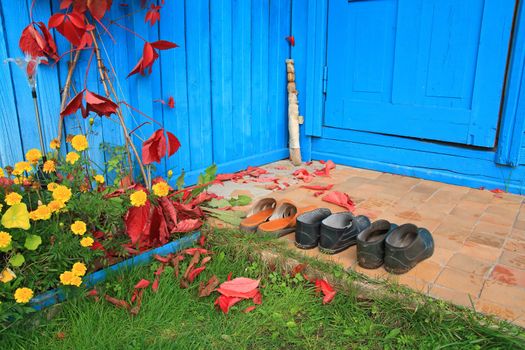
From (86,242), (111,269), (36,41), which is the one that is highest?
(36,41)

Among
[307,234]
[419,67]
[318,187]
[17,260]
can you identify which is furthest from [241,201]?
[419,67]

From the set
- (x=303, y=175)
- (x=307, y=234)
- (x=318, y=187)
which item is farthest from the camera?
(x=303, y=175)

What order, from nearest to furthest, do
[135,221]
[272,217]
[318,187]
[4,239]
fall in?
[4,239], [135,221], [272,217], [318,187]

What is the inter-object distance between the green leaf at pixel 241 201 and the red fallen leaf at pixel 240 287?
81 cm

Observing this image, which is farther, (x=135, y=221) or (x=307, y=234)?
(x=307, y=234)

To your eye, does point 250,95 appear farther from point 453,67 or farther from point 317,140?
point 453,67

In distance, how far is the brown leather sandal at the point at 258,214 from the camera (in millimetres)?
2383

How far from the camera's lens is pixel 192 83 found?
10.1ft

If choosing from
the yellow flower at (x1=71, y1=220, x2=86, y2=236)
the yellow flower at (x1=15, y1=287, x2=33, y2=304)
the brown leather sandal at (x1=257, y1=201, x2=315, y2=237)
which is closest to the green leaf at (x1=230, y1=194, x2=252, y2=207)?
the brown leather sandal at (x1=257, y1=201, x2=315, y2=237)

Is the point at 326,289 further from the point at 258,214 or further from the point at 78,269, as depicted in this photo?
the point at 78,269

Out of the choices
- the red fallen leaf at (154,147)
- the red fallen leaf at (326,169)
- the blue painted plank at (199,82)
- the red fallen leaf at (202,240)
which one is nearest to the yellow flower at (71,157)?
the red fallen leaf at (154,147)

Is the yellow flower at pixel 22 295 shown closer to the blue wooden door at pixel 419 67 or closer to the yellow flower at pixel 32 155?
the yellow flower at pixel 32 155

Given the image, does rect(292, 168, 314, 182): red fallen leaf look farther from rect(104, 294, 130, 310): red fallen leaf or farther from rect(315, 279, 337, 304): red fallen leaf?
rect(104, 294, 130, 310): red fallen leaf

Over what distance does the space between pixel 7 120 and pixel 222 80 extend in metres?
1.52
